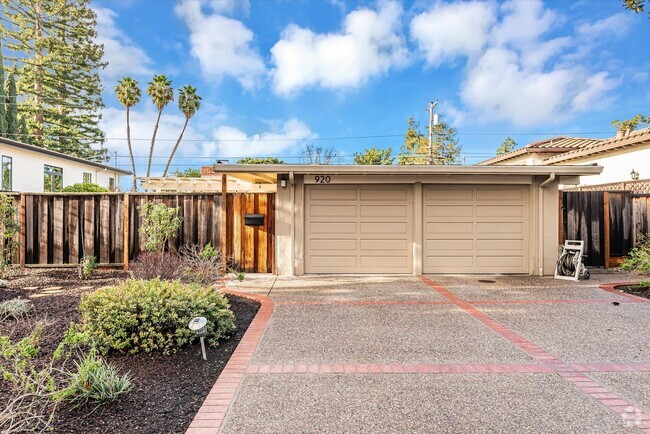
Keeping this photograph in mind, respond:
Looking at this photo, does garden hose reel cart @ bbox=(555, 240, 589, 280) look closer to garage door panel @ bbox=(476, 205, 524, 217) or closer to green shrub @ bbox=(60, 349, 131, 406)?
garage door panel @ bbox=(476, 205, 524, 217)

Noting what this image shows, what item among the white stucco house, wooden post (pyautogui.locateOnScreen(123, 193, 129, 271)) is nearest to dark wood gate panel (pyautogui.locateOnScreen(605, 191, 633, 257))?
wooden post (pyautogui.locateOnScreen(123, 193, 129, 271))

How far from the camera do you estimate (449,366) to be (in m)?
3.48

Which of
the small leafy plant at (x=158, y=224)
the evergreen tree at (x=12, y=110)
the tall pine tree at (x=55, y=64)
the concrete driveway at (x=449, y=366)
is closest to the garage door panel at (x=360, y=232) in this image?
the concrete driveway at (x=449, y=366)

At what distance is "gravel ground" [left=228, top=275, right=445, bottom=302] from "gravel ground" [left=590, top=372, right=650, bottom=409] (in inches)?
120

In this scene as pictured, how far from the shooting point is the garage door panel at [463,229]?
8.57 m

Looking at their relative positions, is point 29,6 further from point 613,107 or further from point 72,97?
point 613,107

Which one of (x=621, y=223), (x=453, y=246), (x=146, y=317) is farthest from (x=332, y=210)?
(x=621, y=223)

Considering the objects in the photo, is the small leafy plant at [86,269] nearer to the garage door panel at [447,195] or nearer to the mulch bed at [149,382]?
the mulch bed at [149,382]

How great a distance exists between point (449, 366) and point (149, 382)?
104 inches

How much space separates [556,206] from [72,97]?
33.9 meters

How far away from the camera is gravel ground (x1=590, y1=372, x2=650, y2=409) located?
2.88 m

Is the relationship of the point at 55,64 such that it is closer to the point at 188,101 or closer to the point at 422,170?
the point at 188,101

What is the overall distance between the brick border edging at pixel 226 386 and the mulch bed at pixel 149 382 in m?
0.06

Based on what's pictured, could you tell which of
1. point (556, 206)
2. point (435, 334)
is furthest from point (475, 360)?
point (556, 206)
